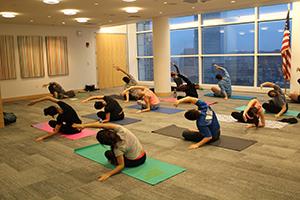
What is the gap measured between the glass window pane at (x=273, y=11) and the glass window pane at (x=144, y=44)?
17.8 ft

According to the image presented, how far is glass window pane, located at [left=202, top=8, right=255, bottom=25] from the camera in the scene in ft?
33.7

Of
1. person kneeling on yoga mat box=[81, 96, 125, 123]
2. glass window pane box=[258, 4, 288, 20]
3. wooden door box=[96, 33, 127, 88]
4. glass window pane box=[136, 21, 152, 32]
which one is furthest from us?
glass window pane box=[136, 21, 152, 32]

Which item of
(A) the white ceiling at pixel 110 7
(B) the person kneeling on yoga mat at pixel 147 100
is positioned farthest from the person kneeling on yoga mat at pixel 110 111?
(A) the white ceiling at pixel 110 7

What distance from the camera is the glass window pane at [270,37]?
9.97 meters

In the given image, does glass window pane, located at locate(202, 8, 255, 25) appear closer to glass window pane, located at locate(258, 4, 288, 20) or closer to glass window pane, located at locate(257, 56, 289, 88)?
glass window pane, located at locate(258, 4, 288, 20)

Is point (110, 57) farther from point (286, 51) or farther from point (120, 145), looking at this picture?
point (120, 145)

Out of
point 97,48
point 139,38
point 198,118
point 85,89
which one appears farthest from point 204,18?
point 198,118

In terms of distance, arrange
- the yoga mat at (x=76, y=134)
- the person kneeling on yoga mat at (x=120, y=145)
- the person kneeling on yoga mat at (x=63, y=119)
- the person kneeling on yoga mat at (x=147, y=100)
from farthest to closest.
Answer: the person kneeling on yoga mat at (x=147, y=100), the yoga mat at (x=76, y=134), the person kneeling on yoga mat at (x=63, y=119), the person kneeling on yoga mat at (x=120, y=145)

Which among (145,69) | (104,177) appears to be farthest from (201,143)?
(145,69)

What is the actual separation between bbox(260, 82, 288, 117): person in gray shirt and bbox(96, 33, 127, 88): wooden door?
804cm

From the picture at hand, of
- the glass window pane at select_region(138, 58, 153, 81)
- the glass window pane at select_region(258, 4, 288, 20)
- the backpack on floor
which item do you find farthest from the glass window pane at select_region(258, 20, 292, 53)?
the backpack on floor

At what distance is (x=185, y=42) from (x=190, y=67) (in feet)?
3.50

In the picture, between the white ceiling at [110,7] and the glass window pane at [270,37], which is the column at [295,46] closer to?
the white ceiling at [110,7]

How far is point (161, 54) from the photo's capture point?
10.1 m
